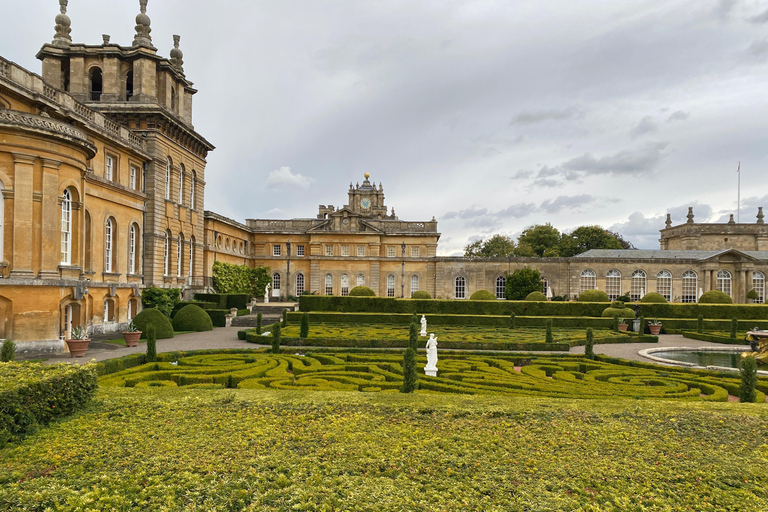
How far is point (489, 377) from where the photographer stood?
1110 centimetres

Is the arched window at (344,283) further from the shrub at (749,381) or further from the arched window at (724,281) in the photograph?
the shrub at (749,381)

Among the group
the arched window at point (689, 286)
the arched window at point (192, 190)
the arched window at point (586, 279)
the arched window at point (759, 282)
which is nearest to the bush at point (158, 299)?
the arched window at point (192, 190)

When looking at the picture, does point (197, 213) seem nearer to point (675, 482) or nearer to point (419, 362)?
point (419, 362)

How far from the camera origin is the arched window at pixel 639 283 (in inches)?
1704

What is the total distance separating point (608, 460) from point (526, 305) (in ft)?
82.8

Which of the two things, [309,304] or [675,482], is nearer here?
[675,482]

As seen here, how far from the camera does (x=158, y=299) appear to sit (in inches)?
971

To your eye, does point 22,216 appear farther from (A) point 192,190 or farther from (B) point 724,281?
(B) point 724,281

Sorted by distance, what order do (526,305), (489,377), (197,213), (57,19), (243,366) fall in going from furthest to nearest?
(197,213) < (526,305) < (57,19) < (243,366) < (489,377)

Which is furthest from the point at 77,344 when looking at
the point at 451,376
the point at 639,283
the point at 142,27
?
the point at 639,283

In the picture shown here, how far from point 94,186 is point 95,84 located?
1032cm

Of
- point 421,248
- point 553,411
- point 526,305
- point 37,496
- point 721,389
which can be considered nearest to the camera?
point 37,496

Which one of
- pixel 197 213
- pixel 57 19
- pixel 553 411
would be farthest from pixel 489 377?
pixel 57 19

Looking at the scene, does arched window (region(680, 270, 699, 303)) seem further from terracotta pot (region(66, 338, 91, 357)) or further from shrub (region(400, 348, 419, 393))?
terracotta pot (region(66, 338, 91, 357))
